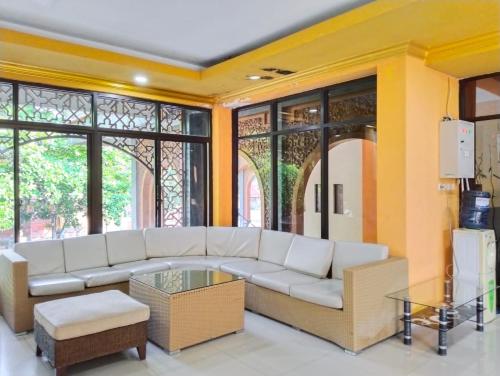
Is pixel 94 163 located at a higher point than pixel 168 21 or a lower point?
lower

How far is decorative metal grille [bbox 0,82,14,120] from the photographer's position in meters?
4.34

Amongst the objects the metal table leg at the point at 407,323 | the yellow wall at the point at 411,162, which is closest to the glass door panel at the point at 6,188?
the yellow wall at the point at 411,162

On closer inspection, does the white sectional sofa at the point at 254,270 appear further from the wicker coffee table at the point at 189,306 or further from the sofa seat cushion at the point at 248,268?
the wicker coffee table at the point at 189,306

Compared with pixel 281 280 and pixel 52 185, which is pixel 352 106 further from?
pixel 52 185

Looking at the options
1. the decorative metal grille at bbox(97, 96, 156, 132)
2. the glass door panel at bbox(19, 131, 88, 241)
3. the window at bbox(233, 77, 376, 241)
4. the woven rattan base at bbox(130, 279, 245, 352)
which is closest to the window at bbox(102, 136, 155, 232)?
the decorative metal grille at bbox(97, 96, 156, 132)

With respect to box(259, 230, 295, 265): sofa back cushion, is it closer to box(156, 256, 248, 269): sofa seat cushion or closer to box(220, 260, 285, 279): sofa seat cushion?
box(220, 260, 285, 279): sofa seat cushion

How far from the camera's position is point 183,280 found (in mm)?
3615

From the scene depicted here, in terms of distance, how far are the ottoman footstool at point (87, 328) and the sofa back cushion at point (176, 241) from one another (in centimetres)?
182

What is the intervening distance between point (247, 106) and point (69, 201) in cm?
275

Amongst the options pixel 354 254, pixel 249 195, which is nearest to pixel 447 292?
pixel 354 254

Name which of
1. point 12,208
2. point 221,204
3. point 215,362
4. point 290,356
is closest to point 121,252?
point 12,208

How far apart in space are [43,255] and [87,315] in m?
1.70

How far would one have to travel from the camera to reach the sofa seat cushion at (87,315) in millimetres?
2741

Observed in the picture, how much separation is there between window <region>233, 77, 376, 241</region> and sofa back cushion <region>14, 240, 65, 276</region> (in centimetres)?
259
